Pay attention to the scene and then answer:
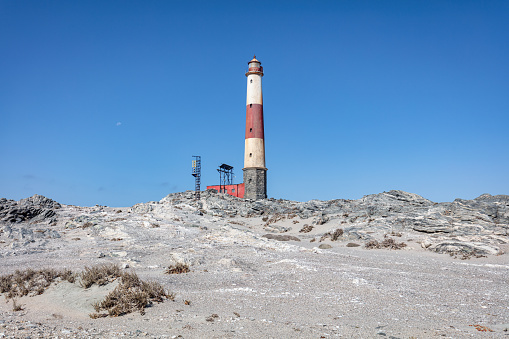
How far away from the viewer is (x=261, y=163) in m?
50.7

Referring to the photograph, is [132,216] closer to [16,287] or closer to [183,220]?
[183,220]

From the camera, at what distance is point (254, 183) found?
166 feet

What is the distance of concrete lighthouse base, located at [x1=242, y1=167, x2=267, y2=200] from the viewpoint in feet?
166

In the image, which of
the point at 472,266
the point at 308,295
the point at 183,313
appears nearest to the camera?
the point at 183,313

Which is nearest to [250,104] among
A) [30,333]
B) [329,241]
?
[329,241]

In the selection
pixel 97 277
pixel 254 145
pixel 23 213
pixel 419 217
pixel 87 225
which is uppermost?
pixel 254 145

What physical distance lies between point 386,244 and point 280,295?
1314cm

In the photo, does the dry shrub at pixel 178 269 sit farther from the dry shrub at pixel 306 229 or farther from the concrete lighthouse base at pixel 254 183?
the concrete lighthouse base at pixel 254 183

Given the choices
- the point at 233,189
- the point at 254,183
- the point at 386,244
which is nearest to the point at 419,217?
the point at 386,244

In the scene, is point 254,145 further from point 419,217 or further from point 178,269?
point 178,269

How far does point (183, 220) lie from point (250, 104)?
23987 millimetres

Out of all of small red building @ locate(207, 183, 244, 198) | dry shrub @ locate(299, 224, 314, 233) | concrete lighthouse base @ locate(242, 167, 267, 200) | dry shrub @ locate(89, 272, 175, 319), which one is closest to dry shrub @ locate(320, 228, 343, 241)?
dry shrub @ locate(299, 224, 314, 233)

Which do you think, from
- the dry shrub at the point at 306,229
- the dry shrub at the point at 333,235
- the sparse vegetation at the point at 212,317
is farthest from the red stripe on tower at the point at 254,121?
the sparse vegetation at the point at 212,317

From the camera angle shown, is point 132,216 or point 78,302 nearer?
point 78,302
